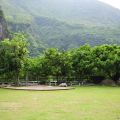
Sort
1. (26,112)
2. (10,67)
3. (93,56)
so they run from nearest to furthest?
(26,112)
(10,67)
(93,56)

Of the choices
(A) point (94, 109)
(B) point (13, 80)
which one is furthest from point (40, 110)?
(B) point (13, 80)

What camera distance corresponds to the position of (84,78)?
155 ft

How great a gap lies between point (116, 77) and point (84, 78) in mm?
4739

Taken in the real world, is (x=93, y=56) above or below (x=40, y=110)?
above

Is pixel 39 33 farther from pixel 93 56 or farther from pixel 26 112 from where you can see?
pixel 26 112

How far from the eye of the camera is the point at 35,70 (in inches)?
1791

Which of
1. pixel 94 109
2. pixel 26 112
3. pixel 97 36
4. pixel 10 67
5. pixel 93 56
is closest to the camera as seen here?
pixel 26 112

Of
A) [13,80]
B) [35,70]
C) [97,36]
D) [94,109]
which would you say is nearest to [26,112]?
[94,109]

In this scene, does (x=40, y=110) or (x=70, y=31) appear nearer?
(x=40, y=110)

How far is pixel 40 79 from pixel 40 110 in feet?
96.8

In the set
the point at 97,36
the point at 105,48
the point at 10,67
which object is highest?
the point at 97,36

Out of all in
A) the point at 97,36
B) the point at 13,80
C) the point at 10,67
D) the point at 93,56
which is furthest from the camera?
the point at 97,36

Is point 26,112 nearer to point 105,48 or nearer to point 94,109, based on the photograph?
point 94,109

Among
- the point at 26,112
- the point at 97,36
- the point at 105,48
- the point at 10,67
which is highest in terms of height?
the point at 97,36
